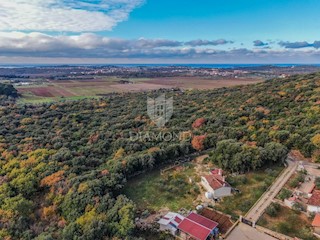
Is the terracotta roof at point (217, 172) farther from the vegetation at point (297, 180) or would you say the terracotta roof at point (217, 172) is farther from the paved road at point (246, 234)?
the paved road at point (246, 234)

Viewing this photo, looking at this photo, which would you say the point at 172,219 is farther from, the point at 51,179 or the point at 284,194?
the point at 51,179

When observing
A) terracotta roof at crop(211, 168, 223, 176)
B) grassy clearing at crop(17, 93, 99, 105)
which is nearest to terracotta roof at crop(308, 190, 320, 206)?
Result: terracotta roof at crop(211, 168, 223, 176)

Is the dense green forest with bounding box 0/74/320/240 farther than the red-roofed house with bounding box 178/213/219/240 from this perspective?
Yes

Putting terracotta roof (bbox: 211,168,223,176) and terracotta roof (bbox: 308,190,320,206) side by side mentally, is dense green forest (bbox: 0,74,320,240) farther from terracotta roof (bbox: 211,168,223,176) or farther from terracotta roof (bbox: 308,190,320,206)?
terracotta roof (bbox: 308,190,320,206)

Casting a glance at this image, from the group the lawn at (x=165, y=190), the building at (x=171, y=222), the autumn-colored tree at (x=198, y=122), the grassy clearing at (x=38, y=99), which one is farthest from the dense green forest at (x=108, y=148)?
the grassy clearing at (x=38, y=99)

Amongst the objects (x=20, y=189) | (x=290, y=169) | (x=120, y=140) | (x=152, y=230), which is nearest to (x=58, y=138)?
(x=120, y=140)

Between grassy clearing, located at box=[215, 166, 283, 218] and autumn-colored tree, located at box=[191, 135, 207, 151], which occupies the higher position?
autumn-colored tree, located at box=[191, 135, 207, 151]

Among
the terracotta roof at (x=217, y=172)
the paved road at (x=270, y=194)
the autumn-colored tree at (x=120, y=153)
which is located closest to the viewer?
the paved road at (x=270, y=194)
